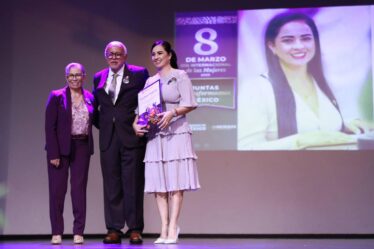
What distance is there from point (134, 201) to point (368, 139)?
2.69 m

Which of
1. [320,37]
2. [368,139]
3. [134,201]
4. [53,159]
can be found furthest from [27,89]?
[368,139]


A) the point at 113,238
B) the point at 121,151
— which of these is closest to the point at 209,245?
the point at 113,238

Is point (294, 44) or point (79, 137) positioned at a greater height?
point (294, 44)

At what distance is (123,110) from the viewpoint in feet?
13.0

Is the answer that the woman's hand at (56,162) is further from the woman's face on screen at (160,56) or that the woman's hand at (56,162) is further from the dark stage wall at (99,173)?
the dark stage wall at (99,173)

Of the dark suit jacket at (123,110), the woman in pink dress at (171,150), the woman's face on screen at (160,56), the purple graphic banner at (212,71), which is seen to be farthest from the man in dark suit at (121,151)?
the purple graphic banner at (212,71)

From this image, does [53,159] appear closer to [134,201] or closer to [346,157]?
[134,201]

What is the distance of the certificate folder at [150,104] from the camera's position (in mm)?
3682

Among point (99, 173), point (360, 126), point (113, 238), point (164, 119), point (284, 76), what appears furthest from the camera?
point (99, 173)

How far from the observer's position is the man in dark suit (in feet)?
12.8

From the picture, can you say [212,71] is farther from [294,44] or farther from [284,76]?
[294,44]

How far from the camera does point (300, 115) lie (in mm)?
5586

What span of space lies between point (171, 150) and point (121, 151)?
1.31ft

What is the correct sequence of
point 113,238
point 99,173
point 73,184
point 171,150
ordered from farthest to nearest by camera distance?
point 99,173 → point 73,184 → point 113,238 → point 171,150
